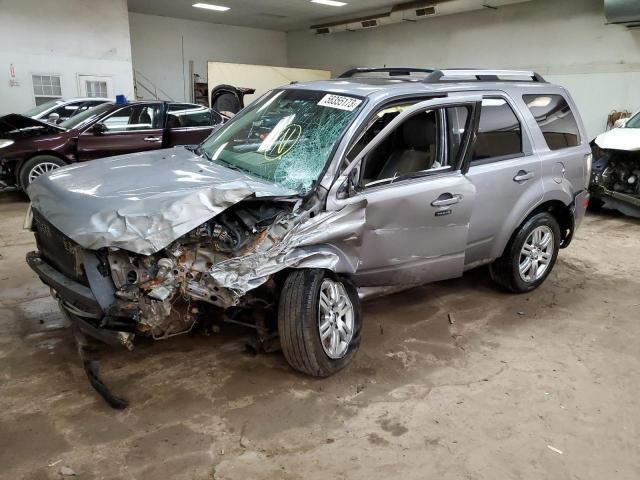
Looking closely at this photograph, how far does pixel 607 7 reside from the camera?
364 inches

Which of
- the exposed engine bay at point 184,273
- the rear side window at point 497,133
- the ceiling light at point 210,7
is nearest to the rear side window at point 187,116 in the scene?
the rear side window at point 497,133

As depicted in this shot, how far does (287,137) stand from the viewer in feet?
11.5

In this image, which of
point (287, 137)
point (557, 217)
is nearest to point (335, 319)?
point (287, 137)

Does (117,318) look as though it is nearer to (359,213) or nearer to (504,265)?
(359,213)

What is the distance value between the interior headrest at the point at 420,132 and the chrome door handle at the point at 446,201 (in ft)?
1.41

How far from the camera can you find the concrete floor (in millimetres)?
2477

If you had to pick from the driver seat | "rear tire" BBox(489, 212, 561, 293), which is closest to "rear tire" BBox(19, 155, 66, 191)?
the driver seat

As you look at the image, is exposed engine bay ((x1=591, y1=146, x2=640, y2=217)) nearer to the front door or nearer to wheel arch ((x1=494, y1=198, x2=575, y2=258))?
wheel arch ((x1=494, y1=198, x2=575, y2=258))

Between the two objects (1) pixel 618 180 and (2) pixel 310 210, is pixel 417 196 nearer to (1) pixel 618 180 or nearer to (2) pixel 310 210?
(2) pixel 310 210

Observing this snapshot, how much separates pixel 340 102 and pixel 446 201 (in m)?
1.01

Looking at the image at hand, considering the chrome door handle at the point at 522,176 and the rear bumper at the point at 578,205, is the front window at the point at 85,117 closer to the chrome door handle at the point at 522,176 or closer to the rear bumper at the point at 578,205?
the chrome door handle at the point at 522,176

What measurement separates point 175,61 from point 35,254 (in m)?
15.8

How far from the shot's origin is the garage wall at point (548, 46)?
1050 centimetres

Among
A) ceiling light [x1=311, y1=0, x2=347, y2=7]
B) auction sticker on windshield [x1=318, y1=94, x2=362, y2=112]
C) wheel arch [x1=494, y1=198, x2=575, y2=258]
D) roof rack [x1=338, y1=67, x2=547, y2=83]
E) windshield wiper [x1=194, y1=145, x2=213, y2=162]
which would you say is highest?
ceiling light [x1=311, y1=0, x2=347, y2=7]
